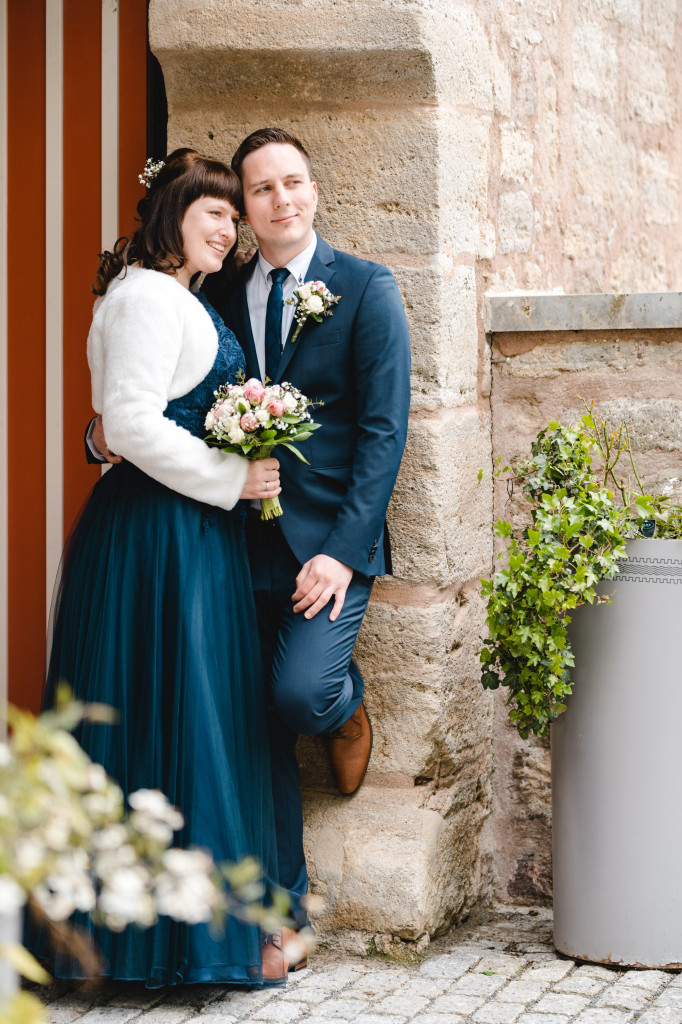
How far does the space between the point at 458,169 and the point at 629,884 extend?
2.05 m

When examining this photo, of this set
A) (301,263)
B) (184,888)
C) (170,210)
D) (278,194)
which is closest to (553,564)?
(301,263)

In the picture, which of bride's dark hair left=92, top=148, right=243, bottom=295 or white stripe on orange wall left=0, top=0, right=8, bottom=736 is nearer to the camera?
→ bride's dark hair left=92, top=148, right=243, bottom=295

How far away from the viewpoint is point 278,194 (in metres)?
3.24

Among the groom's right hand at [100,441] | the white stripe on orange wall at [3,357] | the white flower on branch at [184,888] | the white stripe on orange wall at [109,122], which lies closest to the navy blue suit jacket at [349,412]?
the groom's right hand at [100,441]

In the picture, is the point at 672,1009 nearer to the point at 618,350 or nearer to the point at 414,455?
the point at 414,455

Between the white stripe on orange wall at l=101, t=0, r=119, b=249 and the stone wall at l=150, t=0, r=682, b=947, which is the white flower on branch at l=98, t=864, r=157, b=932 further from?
the white stripe on orange wall at l=101, t=0, r=119, b=249

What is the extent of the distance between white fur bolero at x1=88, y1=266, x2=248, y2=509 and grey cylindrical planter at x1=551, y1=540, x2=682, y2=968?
105 centimetres

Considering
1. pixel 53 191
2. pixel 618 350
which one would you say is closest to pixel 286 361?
pixel 618 350

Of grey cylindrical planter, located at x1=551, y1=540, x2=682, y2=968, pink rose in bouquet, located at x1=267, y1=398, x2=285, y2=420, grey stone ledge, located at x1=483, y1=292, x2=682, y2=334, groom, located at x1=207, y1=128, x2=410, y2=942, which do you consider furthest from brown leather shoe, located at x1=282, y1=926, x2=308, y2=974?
grey stone ledge, located at x1=483, y1=292, x2=682, y2=334

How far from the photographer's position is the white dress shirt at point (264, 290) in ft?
11.0

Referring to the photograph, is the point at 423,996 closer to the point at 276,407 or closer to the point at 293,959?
the point at 293,959

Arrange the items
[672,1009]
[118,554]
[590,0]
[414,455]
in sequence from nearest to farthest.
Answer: [672,1009] < [118,554] < [414,455] < [590,0]

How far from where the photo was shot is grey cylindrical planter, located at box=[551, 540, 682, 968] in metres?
3.13

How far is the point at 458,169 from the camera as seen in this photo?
11.7 ft
